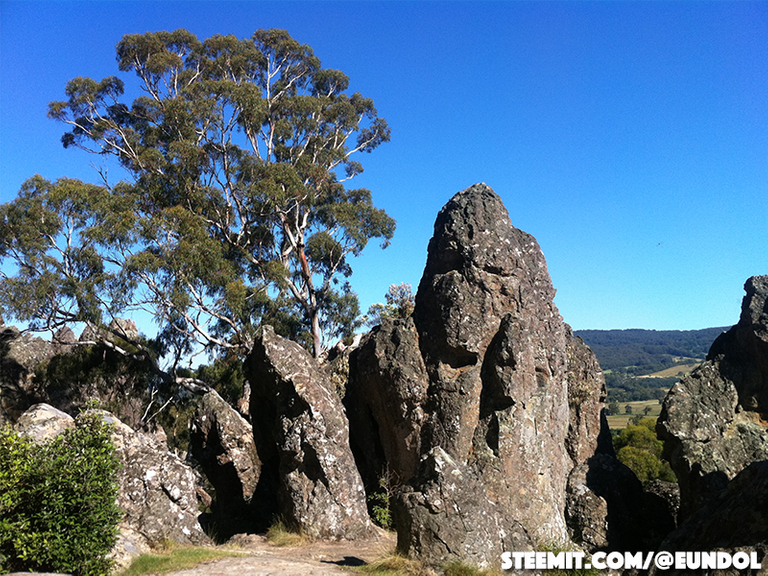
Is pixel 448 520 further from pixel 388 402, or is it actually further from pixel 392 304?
pixel 392 304

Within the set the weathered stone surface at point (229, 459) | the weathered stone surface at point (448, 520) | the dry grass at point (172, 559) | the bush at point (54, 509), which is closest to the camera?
the bush at point (54, 509)

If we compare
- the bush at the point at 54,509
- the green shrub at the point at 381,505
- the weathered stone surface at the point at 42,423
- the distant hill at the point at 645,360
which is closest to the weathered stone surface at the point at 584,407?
the green shrub at the point at 381,505

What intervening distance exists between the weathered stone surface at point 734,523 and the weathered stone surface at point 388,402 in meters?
5.57

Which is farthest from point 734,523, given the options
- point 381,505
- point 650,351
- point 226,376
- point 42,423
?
point 650,351

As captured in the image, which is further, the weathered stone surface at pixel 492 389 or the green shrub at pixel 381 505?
the green shrub at pixel 381 505

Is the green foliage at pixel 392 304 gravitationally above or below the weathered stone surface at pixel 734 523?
above

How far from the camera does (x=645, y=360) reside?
160625 millimetres

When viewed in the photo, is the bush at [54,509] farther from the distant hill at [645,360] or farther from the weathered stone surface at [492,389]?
the distant hill at [645,360]

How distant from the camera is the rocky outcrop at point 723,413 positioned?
502 inches

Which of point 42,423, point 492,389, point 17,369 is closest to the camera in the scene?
point 42,423

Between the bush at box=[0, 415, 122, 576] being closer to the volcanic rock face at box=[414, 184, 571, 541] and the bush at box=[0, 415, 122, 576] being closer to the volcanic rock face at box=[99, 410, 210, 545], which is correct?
the volcanic rock face at box=[99, 410, 210, 545]

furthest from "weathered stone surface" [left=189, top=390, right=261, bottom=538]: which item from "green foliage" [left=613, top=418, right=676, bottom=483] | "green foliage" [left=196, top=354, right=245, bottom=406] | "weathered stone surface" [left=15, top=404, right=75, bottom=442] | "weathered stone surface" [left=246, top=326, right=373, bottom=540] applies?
"green foliage" [left=196, top=354, right=245, bottom=406]

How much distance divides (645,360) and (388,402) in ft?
536

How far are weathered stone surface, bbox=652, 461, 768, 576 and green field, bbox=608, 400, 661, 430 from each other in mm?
63552
